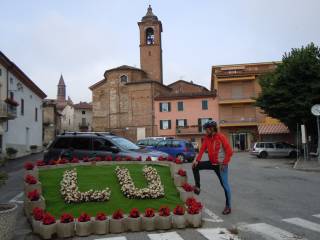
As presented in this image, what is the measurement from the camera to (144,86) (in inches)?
2509

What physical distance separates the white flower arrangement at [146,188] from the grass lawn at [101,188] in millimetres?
94

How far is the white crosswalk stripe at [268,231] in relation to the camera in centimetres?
633

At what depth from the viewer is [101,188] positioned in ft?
27.5

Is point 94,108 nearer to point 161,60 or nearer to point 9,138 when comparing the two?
point 161,60

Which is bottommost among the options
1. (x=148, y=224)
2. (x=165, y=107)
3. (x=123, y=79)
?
(x=148, y=224)

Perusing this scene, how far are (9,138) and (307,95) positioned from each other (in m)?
24.1

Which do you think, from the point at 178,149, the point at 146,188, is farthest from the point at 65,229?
the point at 178,149

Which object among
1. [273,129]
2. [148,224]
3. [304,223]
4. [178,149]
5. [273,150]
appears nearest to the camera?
[148,224]

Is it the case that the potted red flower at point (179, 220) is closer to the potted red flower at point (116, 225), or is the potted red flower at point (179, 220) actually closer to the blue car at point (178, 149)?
the potted red flower at point (116, 225)

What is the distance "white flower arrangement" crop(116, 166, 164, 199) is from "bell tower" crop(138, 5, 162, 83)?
59.5 meters

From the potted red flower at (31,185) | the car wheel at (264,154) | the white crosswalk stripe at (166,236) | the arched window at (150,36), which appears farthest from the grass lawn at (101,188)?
the arched window at (150,36)

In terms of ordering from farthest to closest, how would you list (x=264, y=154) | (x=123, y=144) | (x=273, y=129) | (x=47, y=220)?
(x=273, y=129) → (x=264, y=154) → (x=123, y=144) → (x=47, y=220)

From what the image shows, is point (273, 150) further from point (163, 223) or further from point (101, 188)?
point (163, 223)

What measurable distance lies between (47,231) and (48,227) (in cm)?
A: 6
